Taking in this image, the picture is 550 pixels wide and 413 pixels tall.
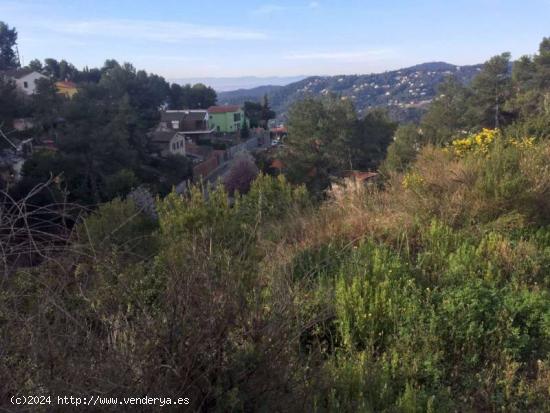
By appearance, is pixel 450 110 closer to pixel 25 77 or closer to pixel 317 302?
pixel 317 302

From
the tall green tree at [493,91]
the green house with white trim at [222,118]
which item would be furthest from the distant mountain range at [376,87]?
the tall green tree at [493,91]

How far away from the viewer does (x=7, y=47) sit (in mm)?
45625

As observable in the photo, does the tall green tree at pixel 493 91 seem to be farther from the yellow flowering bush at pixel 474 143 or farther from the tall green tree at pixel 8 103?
the tall green tree at pixel 8 103

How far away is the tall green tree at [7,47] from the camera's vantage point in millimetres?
44469

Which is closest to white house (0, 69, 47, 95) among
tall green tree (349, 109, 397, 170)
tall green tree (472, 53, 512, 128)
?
tall green tree (349, 109, 397, 170)

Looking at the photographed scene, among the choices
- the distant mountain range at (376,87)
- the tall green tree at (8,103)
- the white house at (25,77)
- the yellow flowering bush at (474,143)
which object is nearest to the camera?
the yellow flowering bush at (474,143)

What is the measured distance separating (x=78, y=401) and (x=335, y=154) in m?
22.0

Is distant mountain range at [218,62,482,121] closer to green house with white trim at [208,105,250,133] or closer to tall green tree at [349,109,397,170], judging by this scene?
green house with white trim at [208,105,250,133]

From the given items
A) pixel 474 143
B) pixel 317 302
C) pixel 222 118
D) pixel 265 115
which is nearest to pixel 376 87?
pixel 265 115

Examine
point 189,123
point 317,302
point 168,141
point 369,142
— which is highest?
point 189,123

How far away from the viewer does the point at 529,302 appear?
2.85 m

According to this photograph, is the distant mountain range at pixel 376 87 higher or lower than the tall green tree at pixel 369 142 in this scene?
higher

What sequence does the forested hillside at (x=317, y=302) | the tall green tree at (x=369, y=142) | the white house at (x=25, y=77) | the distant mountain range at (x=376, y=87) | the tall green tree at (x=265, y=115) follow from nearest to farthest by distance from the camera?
the forested hillside at (x=317, y=302)
the tall green tree at (x=369, y=142)
the white house at (x=25, y=77)
the tall green tree at (x=265, y=115)
the distant mountain range at (x=376, y=87)

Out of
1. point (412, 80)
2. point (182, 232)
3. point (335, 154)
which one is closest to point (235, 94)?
point (412, 80)
